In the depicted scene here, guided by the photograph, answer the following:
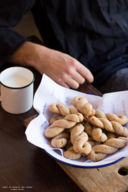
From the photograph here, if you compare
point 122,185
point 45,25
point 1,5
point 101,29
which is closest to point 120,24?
point 101,29

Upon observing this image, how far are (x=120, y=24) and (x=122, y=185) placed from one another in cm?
63

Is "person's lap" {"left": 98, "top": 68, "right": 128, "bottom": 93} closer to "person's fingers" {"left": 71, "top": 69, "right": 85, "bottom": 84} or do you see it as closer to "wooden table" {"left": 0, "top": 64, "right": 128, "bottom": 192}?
"person's fingers" {"left": 71, "top": 69, "right": 85, "bottom": 84}

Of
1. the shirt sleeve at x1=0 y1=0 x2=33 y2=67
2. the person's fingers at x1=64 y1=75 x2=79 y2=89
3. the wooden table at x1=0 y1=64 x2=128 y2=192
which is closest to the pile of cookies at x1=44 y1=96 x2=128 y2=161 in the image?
the wooden table at x1=0 y1=64 x2=128 y2=192

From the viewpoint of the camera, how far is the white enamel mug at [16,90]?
77 cm

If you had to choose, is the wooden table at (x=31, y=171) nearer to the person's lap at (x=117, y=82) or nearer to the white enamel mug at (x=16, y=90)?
the white enamel mug at (x=16, y=90)

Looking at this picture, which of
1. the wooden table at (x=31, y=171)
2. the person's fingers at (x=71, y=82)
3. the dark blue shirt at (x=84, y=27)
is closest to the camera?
the wooden table at (x=31, y=171)

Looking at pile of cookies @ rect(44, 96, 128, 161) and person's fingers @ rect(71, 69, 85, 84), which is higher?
pile of cookies @ rect(44, 96, 128, 161)

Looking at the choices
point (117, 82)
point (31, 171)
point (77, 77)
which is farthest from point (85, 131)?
point (117, 82)

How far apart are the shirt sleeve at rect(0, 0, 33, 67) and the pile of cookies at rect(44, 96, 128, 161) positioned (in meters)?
0.29

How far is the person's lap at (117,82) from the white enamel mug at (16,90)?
356mm

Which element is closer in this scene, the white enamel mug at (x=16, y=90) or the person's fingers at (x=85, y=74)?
the white enamel mug at (x=16, y=90)

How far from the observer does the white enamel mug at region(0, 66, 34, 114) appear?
2.53ft

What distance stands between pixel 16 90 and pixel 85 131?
0.20 m

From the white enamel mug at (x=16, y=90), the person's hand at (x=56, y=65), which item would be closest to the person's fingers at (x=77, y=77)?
the person's hand at (x=56, y=65)
